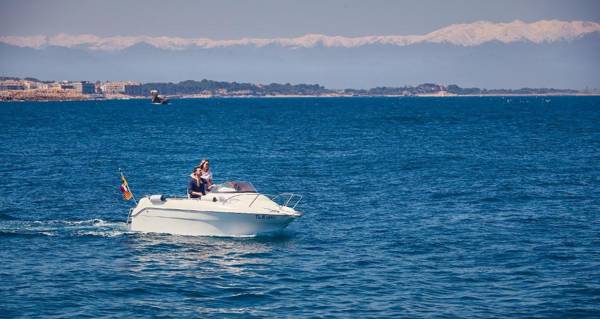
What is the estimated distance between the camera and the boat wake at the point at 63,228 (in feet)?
108

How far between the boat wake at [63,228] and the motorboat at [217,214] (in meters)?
1.49

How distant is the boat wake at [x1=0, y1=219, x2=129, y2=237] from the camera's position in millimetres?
33062

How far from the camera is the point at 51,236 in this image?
107 feet

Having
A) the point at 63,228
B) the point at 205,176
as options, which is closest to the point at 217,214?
the point at 205,176

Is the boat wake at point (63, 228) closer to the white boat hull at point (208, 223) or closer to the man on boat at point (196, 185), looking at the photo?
the white boat hull at point (208, 223)

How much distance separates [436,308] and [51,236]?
649 inches

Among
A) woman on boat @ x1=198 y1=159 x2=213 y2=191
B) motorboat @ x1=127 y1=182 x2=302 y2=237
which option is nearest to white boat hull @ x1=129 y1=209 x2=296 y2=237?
motorboat @ x1=127 y1=182 x2=302 y2=237

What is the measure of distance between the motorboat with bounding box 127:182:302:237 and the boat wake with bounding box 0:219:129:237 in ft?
4.89

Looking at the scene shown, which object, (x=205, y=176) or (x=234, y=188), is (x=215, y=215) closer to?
(x=234, y=188)

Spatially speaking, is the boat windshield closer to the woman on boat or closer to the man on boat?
the woman on boat

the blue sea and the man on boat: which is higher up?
the man on boat

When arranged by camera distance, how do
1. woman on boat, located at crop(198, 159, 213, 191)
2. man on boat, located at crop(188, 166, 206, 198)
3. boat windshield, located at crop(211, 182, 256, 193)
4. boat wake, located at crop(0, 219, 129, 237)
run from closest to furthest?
boat windshield, located at crop(211, 182, 256, 193)
man on boat, located at crop(188, 166, 206, 198)
woman on boat, located at crop(198, 159, 213, 191)
boat wake, located at crop(0, 219, 129, 237)

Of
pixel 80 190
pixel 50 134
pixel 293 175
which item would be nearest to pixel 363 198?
pixel 293 175

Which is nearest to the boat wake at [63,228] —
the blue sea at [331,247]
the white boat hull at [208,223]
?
the blue sea at [331,247]
